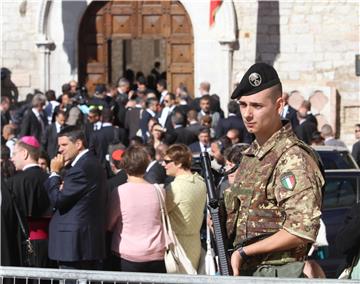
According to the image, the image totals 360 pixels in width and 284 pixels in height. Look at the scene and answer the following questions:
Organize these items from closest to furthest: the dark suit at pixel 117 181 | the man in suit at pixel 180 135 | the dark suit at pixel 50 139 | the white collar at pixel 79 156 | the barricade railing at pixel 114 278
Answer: the barricade railing at pixel 114 278 < the white collar at pixel 79 156 < the dark suit at pixel 117 181 < the man in suit at pixel 180 135 < the dark suit at pixel 50 139

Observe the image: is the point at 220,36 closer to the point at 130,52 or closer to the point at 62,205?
the point at 62,205

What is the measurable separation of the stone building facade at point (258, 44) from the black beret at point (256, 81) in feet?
56.1

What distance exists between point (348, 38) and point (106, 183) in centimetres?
1442

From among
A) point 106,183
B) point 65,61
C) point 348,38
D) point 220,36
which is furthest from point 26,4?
point 106,183

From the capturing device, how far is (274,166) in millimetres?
5004

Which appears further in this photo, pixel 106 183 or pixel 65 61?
pixel 65 61

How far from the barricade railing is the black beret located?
0.96 meters

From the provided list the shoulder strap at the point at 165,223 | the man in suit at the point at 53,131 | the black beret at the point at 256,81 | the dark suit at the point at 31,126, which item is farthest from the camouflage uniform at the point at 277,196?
the dark suit at the point at 31,126

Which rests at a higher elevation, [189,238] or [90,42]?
[90,42]

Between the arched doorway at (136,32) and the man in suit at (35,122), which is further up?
the arched doorway at (136,32)

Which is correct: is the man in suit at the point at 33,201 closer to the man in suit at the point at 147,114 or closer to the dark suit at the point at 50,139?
the dark suit at the point at 50,139

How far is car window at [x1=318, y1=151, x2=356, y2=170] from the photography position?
1304 centimetres

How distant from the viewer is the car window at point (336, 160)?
13.0 meters

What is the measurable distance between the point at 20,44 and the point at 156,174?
13.5 meters
